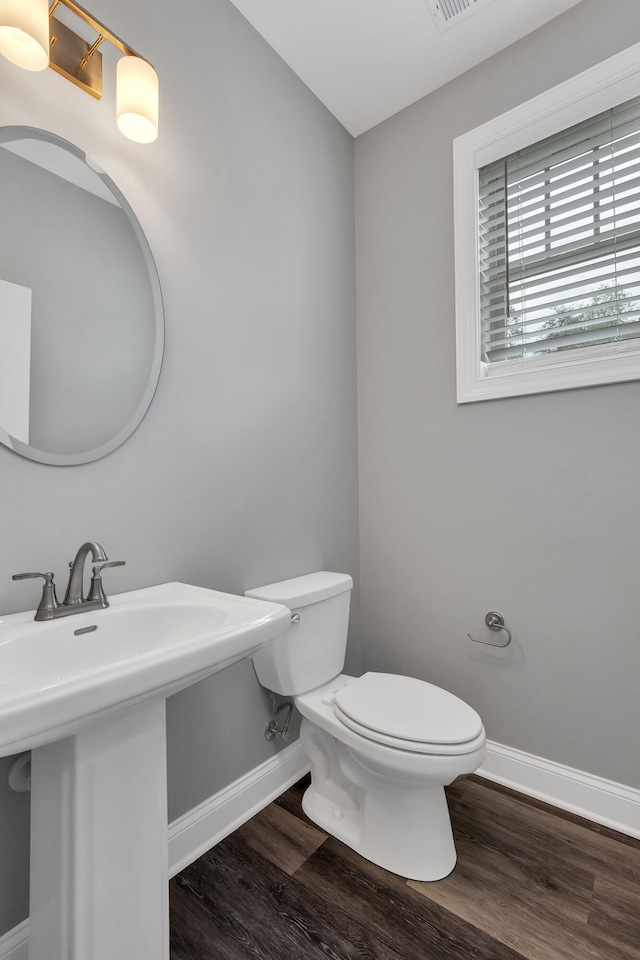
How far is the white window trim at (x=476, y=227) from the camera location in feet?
4.82

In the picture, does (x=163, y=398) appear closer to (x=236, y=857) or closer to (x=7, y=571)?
(x=7, y=571)

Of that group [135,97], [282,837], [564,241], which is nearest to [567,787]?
[282,837]

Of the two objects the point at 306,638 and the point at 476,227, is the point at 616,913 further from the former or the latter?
the point at 476,227

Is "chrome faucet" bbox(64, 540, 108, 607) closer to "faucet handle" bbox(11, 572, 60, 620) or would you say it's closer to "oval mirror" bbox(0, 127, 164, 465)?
"faucet handle" bbox(11, 572, 60, 620)

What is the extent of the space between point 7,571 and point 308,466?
105 centimetres

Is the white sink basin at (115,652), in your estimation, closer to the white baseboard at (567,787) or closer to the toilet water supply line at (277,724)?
the toilet water supply line at (277,724)

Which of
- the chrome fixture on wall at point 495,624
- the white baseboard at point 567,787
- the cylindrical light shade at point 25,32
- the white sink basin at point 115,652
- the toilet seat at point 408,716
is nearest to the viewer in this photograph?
the white sink basin at point 115,652

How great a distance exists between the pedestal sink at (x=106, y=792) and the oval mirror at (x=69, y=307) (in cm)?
46

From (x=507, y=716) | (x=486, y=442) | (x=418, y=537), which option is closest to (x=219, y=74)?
(x=486, y=442)

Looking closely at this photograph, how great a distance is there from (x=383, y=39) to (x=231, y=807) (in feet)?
8.68

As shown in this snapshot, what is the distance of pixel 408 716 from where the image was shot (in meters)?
1.29

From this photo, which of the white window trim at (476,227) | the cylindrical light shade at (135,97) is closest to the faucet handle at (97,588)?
the cylindrical light shade at (135,97)

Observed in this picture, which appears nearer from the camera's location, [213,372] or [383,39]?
[213,372]

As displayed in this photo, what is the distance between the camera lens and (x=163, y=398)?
1.31m
